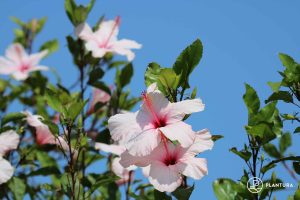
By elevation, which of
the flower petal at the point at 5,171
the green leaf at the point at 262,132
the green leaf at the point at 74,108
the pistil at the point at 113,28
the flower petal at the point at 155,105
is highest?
the pistil at the point at 113,28

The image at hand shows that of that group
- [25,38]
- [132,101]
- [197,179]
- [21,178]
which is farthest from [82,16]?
[197,179]

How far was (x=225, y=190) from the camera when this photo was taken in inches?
64.9

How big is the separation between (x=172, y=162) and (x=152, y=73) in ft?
1.08

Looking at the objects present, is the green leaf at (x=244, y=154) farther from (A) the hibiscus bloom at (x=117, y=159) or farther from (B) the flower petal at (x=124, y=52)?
(B) the flower petal at (x=124, y=52)

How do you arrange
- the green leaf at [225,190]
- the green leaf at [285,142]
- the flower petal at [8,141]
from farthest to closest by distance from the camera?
the green leaf at [285,142], the flower petal at [8,141], the green leaf at [225,190]

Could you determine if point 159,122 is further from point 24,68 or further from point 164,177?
point 24,68

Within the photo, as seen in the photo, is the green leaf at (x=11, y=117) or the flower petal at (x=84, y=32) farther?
the flower petal at (x=84, y=32)

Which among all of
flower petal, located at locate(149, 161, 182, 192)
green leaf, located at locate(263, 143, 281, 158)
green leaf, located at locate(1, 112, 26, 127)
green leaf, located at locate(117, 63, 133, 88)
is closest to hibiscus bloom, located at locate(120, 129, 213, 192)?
flower petal, located at locate(149, 161, 182, 192)

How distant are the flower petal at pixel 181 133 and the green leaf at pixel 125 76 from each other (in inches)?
57.8

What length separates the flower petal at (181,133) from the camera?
1278 mm

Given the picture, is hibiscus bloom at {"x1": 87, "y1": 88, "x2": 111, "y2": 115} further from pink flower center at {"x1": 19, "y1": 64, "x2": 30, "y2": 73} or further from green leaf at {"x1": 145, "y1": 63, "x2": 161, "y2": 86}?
green leaf at {"x1": 145, "y1": 63, "x2": 161, "y2": 86}

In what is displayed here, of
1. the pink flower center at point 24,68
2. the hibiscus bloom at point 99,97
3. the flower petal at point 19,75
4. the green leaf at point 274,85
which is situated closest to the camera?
the green leaf at point 274,85

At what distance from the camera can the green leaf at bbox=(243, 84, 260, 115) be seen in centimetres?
163

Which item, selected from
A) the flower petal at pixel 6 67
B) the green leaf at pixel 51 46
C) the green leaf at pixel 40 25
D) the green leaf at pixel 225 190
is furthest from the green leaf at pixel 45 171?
the green leaf at pixel 40 25
